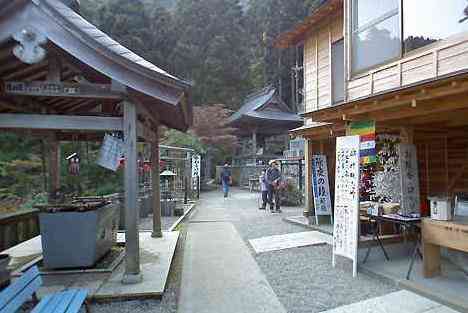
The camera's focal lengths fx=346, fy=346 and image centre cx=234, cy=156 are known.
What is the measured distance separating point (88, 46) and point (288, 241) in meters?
5.72

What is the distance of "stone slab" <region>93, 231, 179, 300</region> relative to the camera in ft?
14.3

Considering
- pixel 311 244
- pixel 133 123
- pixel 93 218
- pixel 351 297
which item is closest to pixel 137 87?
pixel 133 123

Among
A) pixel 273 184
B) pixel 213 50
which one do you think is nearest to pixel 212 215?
pixel 273 184

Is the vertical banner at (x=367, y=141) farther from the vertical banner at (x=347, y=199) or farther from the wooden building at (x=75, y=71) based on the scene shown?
the wooden building at (x=75, y=71)

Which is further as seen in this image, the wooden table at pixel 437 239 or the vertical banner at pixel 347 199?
the vertical banner at pixel 347 199

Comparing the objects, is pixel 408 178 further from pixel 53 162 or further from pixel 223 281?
pixel 53 162

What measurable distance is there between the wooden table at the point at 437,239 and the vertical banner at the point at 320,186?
434 centimetres

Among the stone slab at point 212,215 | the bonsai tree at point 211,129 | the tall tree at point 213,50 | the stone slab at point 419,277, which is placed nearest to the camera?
the stone slab at point 419,277

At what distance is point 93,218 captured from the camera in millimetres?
5176

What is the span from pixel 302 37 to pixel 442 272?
7.94m

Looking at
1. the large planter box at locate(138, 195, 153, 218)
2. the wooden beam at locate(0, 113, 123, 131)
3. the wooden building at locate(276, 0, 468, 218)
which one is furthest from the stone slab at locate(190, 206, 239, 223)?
the wooden beam at locate(0, 113, 123, 131)

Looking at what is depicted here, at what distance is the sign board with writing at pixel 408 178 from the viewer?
6391 millimetres

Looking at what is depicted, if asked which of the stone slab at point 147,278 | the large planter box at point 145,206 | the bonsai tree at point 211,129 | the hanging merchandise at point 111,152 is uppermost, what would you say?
the bonsai tree at point 211,129

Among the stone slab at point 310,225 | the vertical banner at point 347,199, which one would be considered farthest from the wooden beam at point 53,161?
the stone slab at point 310,225
